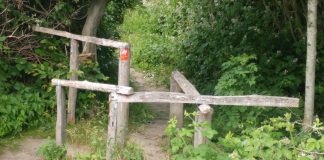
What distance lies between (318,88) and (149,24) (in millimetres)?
9521

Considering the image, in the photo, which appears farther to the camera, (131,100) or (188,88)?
(188,88)

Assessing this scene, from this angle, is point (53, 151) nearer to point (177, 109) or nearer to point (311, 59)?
point (177, 109)

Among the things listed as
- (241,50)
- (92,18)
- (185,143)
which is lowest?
(185,143)

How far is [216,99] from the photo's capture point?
5012 millimetres

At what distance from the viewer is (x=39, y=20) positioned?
24.1ft

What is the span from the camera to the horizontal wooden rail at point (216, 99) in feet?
16.1

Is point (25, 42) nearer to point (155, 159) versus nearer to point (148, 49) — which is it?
point (155, 159)

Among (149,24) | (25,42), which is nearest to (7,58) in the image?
(25,42)

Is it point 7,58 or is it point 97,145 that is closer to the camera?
point 97,145

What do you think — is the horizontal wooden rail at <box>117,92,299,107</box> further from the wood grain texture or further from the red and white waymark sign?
the red and white waymark sign

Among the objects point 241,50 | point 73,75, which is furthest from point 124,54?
point 241,50

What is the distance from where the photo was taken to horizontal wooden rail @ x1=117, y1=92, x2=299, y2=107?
4.91 meters

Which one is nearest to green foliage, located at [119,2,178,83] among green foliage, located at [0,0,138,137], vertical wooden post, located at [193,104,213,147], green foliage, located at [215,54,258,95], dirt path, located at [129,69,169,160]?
dirt path, located at [129,69,169,160]

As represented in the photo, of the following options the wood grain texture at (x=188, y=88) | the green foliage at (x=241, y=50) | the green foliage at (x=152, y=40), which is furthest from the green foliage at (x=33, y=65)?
the green foliage at (x=152, y=40)
